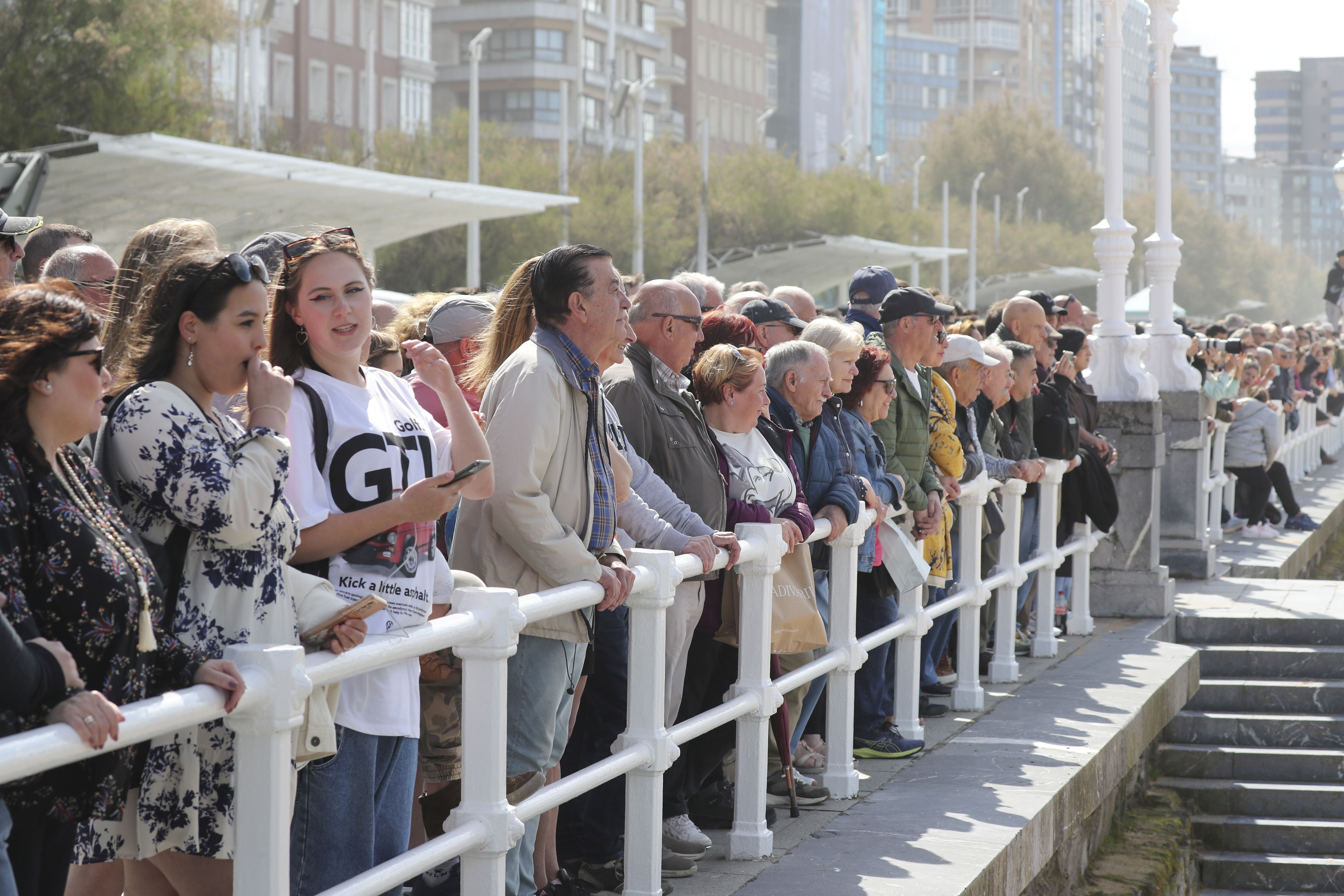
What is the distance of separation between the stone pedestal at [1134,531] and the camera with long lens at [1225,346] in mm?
5727

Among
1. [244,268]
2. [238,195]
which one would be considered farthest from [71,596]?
[238,195]

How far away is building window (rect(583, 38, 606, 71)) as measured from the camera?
251 ft

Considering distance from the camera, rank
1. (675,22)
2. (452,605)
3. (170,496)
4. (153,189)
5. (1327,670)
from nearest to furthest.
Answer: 1. (170,496)
2. (452,605)
3. (1327,670)
4. (153,189)
5. (675,22)

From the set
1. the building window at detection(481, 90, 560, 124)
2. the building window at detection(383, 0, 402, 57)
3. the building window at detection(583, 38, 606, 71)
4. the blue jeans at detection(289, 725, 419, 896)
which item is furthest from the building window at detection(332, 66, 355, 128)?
the blue jeans at detection(289, 725, 419, 896)

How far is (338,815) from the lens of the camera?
350 centimetres

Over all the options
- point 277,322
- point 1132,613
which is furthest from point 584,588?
point 1132,613

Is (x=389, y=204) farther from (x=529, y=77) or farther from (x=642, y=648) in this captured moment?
(x=529, y=77)

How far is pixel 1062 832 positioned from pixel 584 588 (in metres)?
3.06

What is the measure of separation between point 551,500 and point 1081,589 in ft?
20.5

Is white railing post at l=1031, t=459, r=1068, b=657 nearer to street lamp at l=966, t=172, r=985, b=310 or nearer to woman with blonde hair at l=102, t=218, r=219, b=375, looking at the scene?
woman with blonde hair at l=102, t=218, r=219, b=375

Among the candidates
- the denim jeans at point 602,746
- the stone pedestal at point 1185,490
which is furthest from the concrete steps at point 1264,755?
the denim jeans at point 602,746

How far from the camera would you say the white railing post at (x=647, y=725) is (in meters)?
4.44

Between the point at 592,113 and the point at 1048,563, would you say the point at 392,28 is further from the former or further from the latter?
the point at 1048,563

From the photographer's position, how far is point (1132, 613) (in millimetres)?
10734
